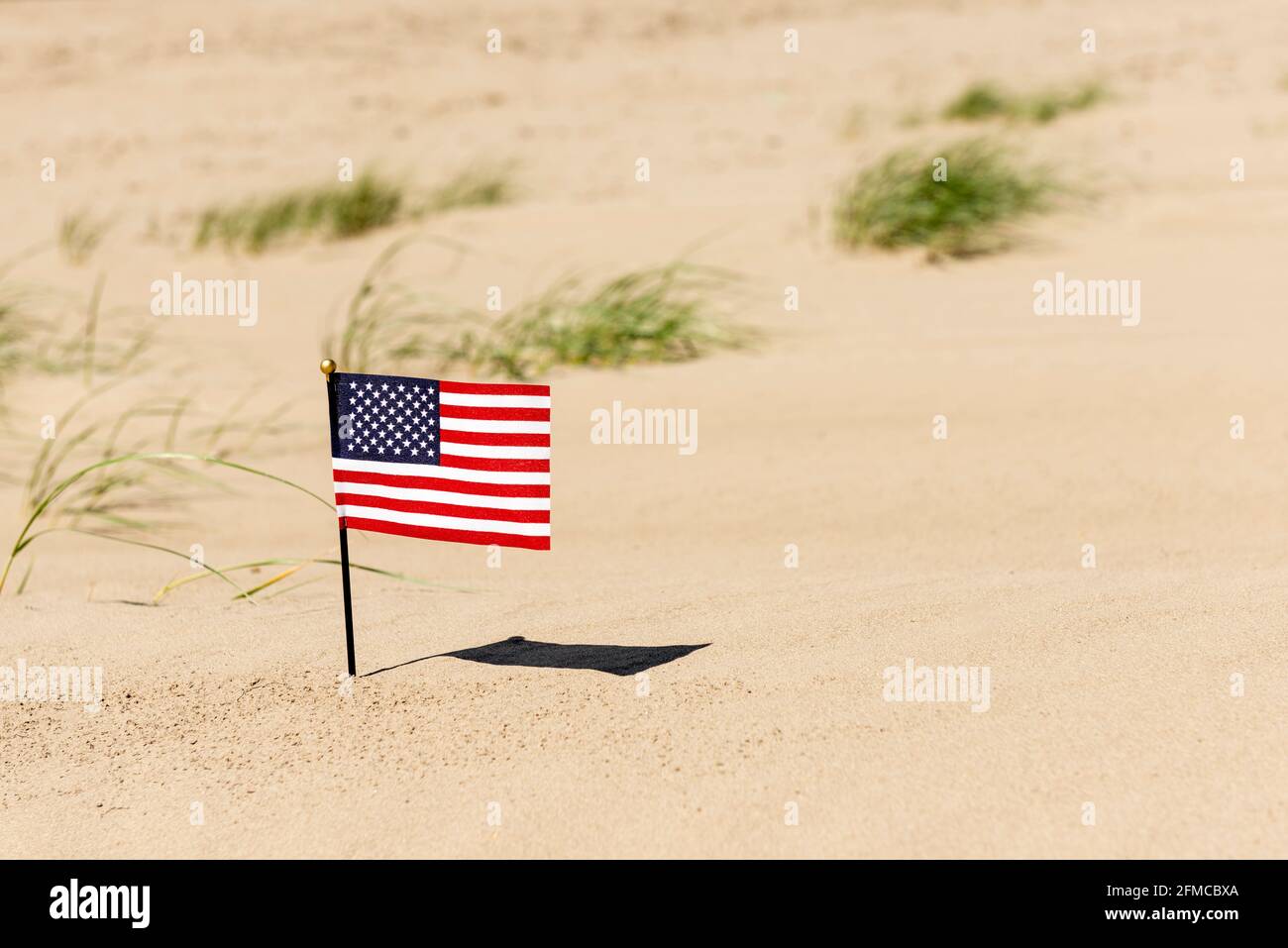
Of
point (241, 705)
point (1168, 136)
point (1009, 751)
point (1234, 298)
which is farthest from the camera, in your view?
point (1168, 136)

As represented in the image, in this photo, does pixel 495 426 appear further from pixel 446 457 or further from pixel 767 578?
pixel 767 578

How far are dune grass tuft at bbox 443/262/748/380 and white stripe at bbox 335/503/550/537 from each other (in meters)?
3.47

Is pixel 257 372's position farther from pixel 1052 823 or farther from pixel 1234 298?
pixel 1052 823

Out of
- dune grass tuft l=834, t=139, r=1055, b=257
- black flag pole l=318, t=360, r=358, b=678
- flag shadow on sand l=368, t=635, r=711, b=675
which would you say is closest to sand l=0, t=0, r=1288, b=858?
flag shadow on sand l=368, t=635, r=711, b=675

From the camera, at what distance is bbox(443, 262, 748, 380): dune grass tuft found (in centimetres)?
720

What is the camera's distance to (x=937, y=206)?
873cm

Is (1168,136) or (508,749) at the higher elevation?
(1168,136)

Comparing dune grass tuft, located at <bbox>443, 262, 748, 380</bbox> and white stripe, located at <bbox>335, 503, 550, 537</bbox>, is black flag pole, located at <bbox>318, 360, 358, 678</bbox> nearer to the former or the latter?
white stripe, located at <bbox>335, 503, 550, 537</bbox>

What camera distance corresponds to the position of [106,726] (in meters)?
3.54

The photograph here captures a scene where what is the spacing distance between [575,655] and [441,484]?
Answer: 657 millimetres

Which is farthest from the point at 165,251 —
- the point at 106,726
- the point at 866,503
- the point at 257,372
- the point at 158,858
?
the point at 158,858
